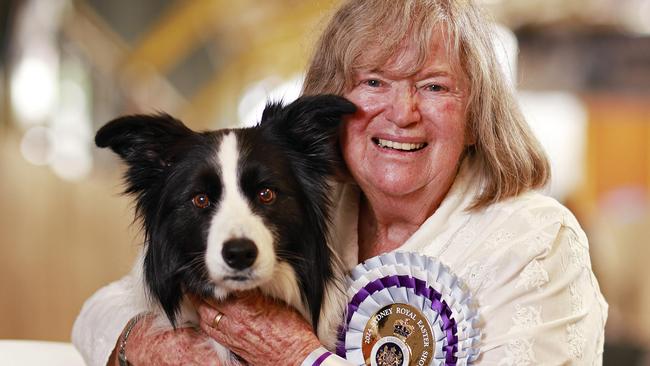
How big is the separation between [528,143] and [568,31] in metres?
8.15

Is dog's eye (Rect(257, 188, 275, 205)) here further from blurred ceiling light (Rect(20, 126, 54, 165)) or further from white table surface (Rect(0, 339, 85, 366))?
blurred ceiling light (Rect(20, 126, 54, 165))

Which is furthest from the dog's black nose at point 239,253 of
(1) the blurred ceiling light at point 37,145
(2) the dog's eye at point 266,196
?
(1) the blurred ceiling light at point 37,145

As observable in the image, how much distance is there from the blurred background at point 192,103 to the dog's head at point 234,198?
157 mm

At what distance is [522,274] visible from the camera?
1.96 meters

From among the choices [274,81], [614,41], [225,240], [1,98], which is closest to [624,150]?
[614,41]

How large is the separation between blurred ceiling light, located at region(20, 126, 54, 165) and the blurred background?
1 cm

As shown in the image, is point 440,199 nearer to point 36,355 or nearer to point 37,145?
point 36,355

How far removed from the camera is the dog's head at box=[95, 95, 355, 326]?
187 cm

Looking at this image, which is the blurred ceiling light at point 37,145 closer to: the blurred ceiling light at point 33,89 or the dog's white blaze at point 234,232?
the blurred ceiling light at point 33,89

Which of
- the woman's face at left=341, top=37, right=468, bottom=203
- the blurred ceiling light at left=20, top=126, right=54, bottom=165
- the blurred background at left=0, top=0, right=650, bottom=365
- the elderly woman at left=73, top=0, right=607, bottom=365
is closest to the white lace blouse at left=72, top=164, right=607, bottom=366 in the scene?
the elderly woman at left=73, top=0, right=607, bottom=365


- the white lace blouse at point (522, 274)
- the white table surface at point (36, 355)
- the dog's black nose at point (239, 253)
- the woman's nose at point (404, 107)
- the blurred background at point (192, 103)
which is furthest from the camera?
the blurred background at point (192, 103)

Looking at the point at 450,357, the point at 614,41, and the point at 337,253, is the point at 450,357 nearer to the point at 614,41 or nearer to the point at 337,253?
the point at 337,253

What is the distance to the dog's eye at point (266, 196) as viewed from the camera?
1.95m

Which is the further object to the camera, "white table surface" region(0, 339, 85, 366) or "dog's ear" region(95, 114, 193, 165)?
"white table surface" region(0, 339, 85, 366)
